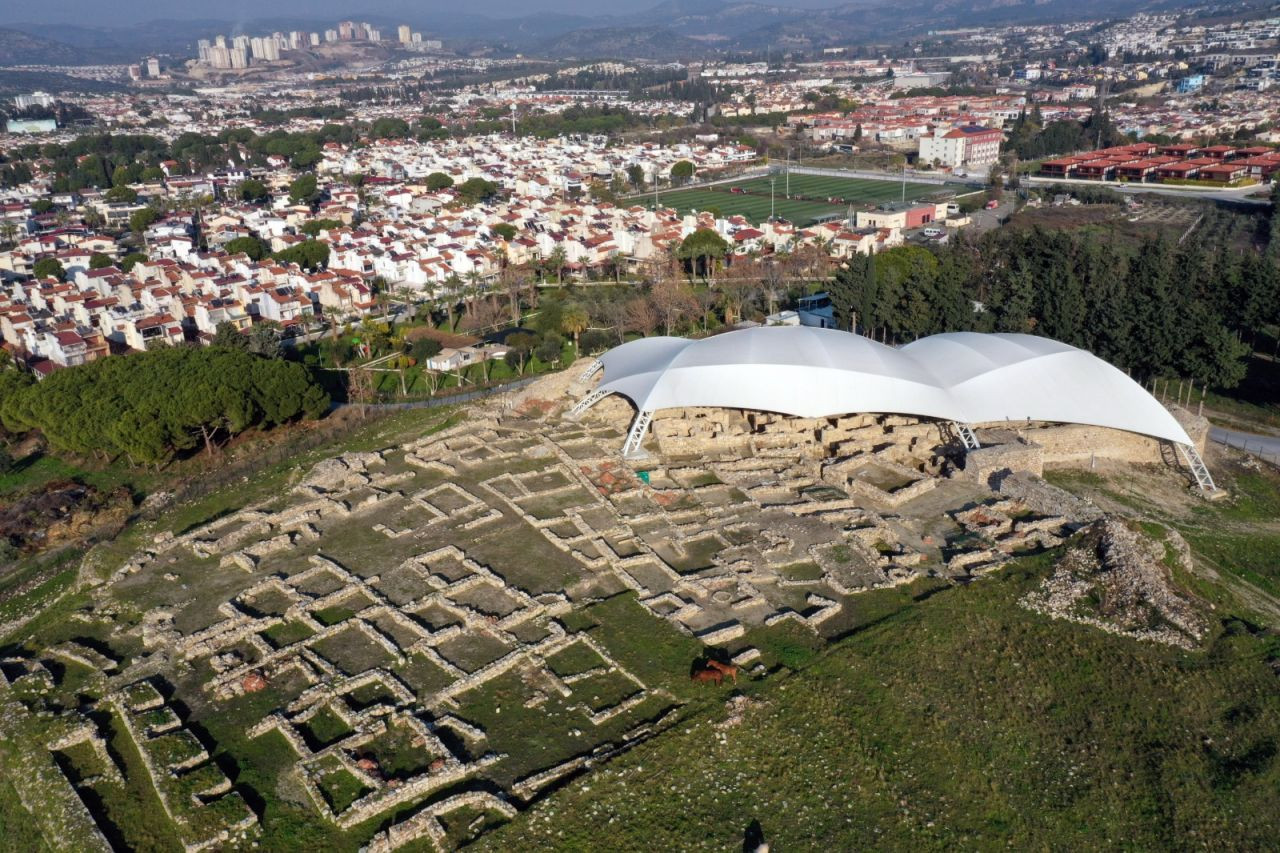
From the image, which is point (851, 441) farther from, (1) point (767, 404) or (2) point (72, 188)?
(2) point (72, 188)

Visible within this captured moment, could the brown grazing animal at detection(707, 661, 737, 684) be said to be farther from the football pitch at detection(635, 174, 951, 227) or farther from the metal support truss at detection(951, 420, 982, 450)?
the football pitch at detection(635, 174, 951, 227)

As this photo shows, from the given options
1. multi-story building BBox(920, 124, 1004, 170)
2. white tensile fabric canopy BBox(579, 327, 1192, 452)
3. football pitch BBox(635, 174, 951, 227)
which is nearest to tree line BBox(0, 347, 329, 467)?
white tensile fabric canopy BBox(579, 327, 1192, 452)

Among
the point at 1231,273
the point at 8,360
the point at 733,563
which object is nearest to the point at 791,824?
the point at 733,563

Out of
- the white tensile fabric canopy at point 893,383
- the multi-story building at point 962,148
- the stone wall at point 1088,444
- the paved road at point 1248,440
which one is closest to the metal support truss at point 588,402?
the white tensile fabric canopy at point 893,383

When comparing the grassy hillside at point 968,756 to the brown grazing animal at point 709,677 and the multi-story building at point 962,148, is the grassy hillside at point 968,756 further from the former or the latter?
the multi-story building at point 962,148

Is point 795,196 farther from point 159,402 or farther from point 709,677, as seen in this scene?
point 709,677

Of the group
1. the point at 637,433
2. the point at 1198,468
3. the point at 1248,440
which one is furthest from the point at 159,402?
the point at 1248,440
